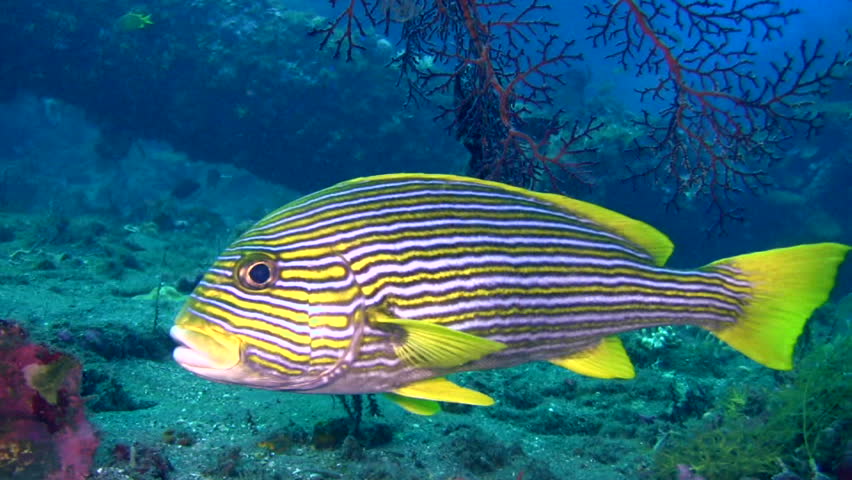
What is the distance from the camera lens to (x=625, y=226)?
2.68 m

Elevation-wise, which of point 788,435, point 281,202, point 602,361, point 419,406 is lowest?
point 788,435

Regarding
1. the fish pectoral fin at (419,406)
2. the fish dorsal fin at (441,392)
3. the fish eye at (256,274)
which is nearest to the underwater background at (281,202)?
the fish pectoral fin at (419,406)

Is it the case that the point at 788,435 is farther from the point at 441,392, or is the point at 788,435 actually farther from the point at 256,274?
the point at 256,274

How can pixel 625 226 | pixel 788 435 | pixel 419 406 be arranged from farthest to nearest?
pixel 788 435, pixel 625 226, pixel 419 406

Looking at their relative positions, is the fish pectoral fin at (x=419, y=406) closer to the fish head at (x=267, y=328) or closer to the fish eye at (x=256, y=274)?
the fish head at (x=267, y=328)

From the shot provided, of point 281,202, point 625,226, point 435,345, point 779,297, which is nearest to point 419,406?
point 435,345

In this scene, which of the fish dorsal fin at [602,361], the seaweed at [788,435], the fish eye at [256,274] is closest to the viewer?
the fish eye at [256,274]

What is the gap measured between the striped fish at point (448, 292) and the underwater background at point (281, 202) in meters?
1.70

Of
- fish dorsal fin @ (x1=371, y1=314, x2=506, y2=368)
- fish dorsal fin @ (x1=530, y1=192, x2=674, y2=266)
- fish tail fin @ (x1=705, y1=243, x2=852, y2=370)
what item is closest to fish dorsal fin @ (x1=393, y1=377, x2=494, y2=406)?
fish dorsal fin @ (x1=371, y1=314, x2=506, y2=368)

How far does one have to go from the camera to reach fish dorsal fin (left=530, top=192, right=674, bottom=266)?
267 centimetres

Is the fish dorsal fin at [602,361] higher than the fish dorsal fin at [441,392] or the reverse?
higher

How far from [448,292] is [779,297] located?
168cm

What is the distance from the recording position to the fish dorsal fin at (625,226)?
2.67 m

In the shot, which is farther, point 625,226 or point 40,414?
point 40,414
